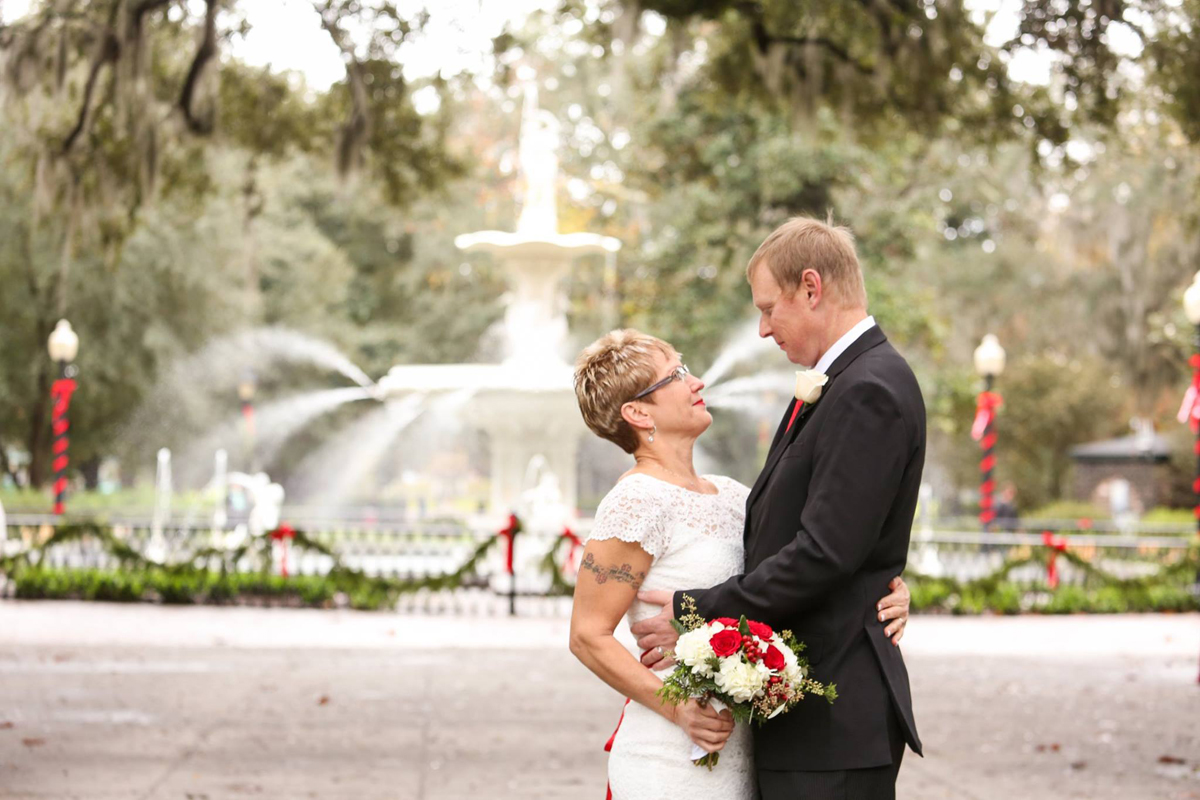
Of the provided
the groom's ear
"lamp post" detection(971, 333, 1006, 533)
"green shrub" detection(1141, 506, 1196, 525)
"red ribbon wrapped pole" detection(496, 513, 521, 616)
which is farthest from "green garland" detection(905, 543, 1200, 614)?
the groom's ear

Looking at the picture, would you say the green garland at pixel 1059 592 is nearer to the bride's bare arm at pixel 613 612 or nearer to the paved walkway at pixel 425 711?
the paved walkway at pixel 425 711

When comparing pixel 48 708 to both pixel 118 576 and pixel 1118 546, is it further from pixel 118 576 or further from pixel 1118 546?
pixel 1118 546

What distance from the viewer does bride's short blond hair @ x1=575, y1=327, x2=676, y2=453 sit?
3.37 meters

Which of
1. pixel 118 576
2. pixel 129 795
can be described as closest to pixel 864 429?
pixel 129 795

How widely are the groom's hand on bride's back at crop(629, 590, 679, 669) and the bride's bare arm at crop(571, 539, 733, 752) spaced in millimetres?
34

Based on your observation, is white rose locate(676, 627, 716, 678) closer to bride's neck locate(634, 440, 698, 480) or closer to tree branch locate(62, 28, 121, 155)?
bride's neck locate(634, 440, 698, 480)

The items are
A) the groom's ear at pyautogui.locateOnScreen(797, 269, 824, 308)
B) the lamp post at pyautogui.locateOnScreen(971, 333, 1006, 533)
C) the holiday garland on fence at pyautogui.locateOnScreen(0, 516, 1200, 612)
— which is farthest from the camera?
the lamp post at pyautogui.locateOnScreen(971, 333, 1006, 533)

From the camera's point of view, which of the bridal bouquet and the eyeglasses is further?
the eyeglasses

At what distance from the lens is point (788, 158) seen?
90.9 feet

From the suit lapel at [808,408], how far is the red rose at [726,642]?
0.45 m

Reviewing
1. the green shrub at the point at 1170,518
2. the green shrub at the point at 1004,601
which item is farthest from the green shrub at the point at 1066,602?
the green shrub at the point at 1170,518

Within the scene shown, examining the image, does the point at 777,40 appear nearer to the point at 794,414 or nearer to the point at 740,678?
the point at 794,414

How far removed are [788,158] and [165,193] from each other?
14872 millimetres

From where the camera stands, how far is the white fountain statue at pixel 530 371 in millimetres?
17391
